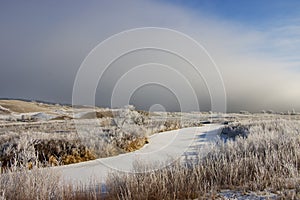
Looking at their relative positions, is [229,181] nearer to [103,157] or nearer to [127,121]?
[103,157]

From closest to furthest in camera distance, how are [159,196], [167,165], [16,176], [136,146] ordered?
[159,196] < [16,176] < [167,165] < [136,146]

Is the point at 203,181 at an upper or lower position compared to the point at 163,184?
lower

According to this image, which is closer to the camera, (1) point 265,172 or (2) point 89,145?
(1) point 265,172

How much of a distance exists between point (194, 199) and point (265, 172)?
1743 millimetres

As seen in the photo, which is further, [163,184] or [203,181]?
[203,181]

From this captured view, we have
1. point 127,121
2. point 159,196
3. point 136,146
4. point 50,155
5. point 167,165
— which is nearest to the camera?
point 159,196

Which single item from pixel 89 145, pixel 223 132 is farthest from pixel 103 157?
pixel 223 132

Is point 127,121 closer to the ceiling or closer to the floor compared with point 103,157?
closer to the ceiling

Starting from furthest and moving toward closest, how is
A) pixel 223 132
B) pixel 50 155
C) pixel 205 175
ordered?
pixel 223 132, pixel 50 155, pixel 205 175

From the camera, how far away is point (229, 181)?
5.74 metres

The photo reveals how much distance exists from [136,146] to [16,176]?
9.41 meters

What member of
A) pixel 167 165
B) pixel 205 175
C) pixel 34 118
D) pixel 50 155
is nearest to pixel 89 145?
pixel 50 155

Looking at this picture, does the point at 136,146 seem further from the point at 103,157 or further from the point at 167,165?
the point at 167,165

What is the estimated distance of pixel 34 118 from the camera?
46688 mm
